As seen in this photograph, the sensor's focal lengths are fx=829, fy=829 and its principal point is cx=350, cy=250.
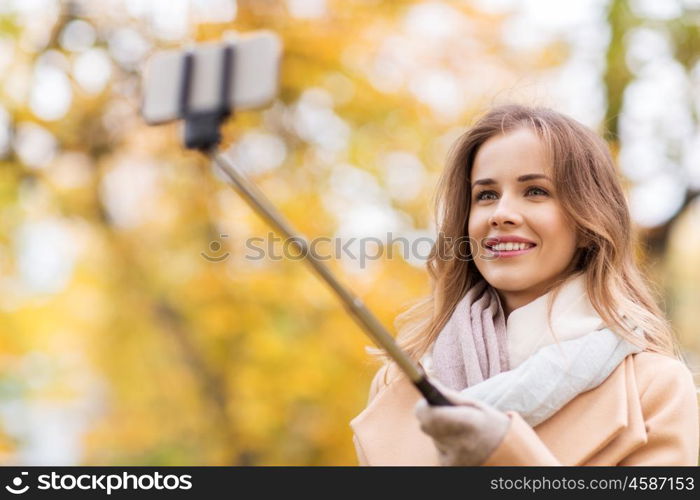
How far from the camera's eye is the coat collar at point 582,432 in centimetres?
196

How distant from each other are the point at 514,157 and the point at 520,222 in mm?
186

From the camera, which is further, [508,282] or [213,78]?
[508,282]

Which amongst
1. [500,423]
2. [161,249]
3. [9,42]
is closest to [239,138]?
[161,249]

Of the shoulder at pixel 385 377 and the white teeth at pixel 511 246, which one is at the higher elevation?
the white teeth at pixel 511 246

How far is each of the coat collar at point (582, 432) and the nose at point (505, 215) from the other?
0.45m

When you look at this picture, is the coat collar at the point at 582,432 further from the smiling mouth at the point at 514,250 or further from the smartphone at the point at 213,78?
the smartphone at the point at 213,78

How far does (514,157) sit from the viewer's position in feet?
7.26

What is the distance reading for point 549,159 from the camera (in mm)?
2207

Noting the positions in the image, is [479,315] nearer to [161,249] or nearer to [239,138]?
[239,138]

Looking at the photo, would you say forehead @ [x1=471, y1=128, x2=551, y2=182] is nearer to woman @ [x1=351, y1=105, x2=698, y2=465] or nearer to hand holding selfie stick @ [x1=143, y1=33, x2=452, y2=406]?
woman @ [x1=351, y1=105, x2=698, y2=465]

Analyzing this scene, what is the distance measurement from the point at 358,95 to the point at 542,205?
13.4 ft

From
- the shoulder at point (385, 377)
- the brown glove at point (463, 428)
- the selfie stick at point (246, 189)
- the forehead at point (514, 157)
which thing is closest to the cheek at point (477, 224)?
the forehead at point (514, 157)

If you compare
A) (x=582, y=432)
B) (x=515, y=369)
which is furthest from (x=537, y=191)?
(x=582, y=432)

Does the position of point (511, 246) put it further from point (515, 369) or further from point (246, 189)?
point (246, 189)
